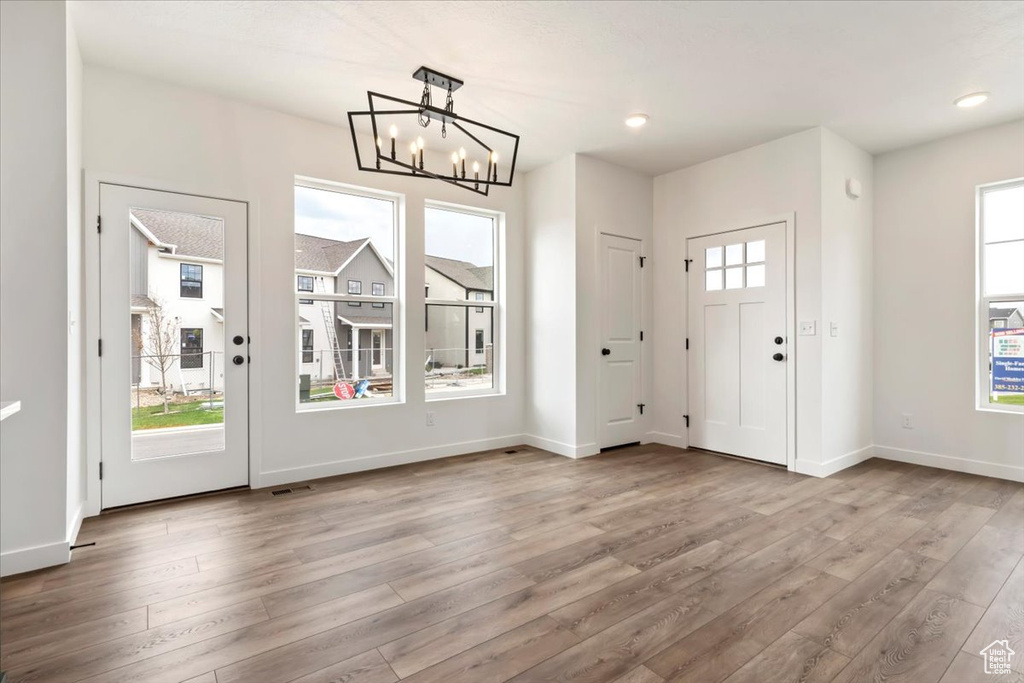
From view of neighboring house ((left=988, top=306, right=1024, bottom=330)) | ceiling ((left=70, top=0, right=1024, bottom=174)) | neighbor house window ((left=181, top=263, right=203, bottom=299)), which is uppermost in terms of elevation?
ceiling ((left=70, top=0, right=1024, bottom=174))

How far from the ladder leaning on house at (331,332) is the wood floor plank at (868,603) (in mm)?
3441

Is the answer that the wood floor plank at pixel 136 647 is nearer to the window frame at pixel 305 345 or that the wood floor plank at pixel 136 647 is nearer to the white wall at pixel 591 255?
the window frame at pixel 305 345

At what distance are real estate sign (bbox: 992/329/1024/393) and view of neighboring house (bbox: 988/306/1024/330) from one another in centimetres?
4

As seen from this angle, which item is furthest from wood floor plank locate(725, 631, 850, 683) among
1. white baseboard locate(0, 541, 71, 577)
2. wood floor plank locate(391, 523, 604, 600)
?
white baseboard locate(0, 541, 71, 577)

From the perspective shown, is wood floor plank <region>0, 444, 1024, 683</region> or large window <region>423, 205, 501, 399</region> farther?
large window <region>423, 205, 501, 399</region>

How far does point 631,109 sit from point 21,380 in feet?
13.2

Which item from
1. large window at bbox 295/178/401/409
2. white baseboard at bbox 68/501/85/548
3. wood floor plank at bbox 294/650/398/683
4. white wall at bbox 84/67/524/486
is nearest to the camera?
wood floor plank at bbox 294/650/398/683

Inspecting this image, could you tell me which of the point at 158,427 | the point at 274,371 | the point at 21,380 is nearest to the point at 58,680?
the point at 21,380

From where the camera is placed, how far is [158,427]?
3328 millimetres

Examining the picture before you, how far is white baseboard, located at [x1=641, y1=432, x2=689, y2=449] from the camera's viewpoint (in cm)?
507

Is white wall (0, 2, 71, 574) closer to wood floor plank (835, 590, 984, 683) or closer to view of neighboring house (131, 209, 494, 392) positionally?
view of neighboring house (131, 209, 494, 392)

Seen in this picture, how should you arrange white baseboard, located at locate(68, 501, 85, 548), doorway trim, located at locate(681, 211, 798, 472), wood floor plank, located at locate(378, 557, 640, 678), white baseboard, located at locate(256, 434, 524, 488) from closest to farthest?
wood floor plank, located at locate(378, 557, 640, 678) → white baseboard, located at locate(68, 501, 85, 548) → white baseboard, located at locate(256, 434, 524, 488) → doorway trim, located at locate(681, 211, 798, 472)

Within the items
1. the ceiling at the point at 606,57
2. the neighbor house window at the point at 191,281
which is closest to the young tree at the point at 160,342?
the neighbor house window at the point at 191,281

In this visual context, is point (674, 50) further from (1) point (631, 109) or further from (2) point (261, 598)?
(2) point (261, 598)
